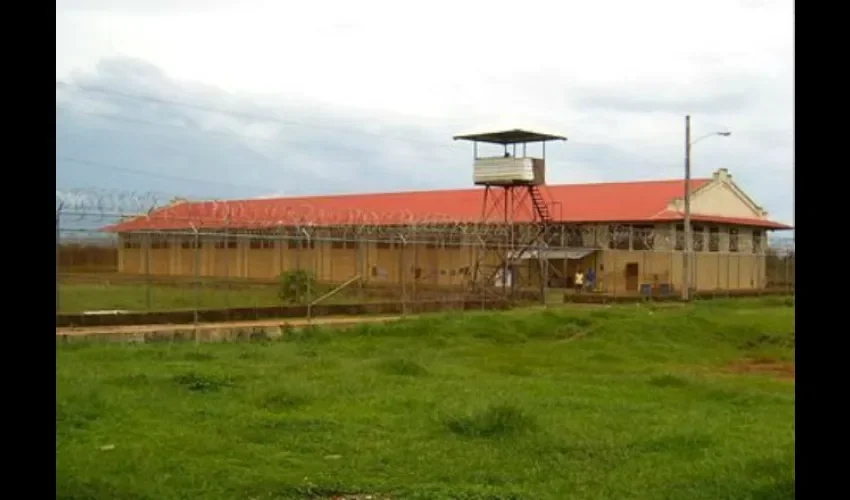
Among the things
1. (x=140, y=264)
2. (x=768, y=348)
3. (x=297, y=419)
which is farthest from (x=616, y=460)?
(x=140, y=264)

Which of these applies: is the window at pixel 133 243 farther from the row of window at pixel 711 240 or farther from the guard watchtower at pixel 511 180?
the row of window at pixel 711 240

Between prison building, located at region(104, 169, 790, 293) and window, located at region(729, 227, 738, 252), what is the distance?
8 cm

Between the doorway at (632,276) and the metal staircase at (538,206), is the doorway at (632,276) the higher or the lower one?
the lower one

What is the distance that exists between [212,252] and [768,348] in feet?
55.3

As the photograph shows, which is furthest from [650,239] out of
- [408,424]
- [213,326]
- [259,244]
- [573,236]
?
[408,424]

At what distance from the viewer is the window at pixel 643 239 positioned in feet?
120

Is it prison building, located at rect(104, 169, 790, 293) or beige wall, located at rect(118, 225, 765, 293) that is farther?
beige wall, located at rect(118, 225, 765, 293)

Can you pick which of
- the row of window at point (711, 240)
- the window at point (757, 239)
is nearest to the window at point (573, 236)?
the row of window at point (711, 240)

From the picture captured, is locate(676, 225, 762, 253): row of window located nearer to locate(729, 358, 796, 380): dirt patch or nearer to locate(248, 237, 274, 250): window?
locate(248, 237, 274, 250): window

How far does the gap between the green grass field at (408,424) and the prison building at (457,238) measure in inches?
265

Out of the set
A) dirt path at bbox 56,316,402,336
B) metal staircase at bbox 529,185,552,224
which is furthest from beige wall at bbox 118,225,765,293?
dirt path at bbox 56,316,402,336

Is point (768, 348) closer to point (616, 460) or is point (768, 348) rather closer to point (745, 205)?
point (616, 460)

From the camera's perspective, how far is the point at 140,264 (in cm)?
2898

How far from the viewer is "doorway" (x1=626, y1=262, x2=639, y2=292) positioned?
121ft
